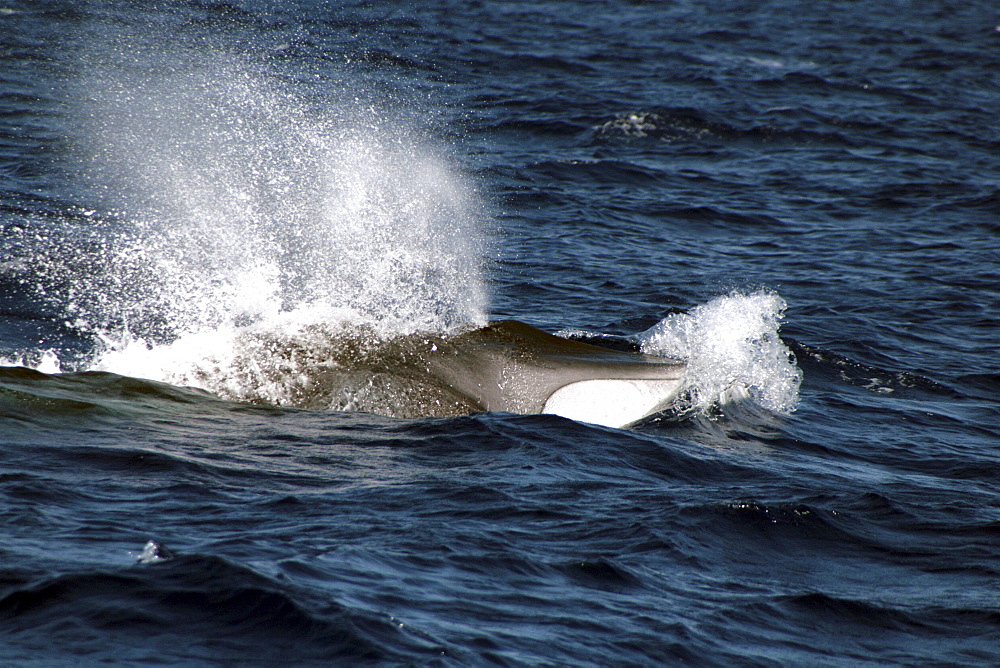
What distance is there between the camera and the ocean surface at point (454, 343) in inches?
228

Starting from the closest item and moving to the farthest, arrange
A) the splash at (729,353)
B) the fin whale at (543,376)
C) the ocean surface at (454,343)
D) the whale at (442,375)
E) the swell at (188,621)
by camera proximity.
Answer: the swell at (188,621)
the ocean surface at (454,343)
the whale at (442,375)
the fin whale at (543,376)
the splash at (729,353)

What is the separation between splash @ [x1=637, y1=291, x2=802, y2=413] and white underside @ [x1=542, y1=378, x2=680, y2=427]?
45cm

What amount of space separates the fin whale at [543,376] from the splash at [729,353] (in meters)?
0.63

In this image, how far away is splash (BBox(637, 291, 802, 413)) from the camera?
397 inches

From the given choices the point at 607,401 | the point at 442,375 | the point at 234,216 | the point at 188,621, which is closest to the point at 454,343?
the point at 442,375

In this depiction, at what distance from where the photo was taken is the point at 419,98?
22219mm

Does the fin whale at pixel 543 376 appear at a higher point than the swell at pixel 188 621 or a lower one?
higher

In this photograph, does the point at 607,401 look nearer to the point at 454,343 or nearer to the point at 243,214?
the point at 454,343

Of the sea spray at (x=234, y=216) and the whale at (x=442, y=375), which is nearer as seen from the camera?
the whale at (x=442, y=375)

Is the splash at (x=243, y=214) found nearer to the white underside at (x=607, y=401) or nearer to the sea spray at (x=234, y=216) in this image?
the sea spray at (x=234, y=216)

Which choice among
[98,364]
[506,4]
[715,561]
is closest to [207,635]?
[715,561]

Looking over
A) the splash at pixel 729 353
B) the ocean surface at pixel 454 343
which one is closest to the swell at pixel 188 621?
the ocean surface at pixel 454 343

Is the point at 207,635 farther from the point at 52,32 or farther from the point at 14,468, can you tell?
the point at 52,32

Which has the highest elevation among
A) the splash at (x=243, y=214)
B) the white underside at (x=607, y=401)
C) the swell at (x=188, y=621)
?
the splash at (x=243, y=214)
